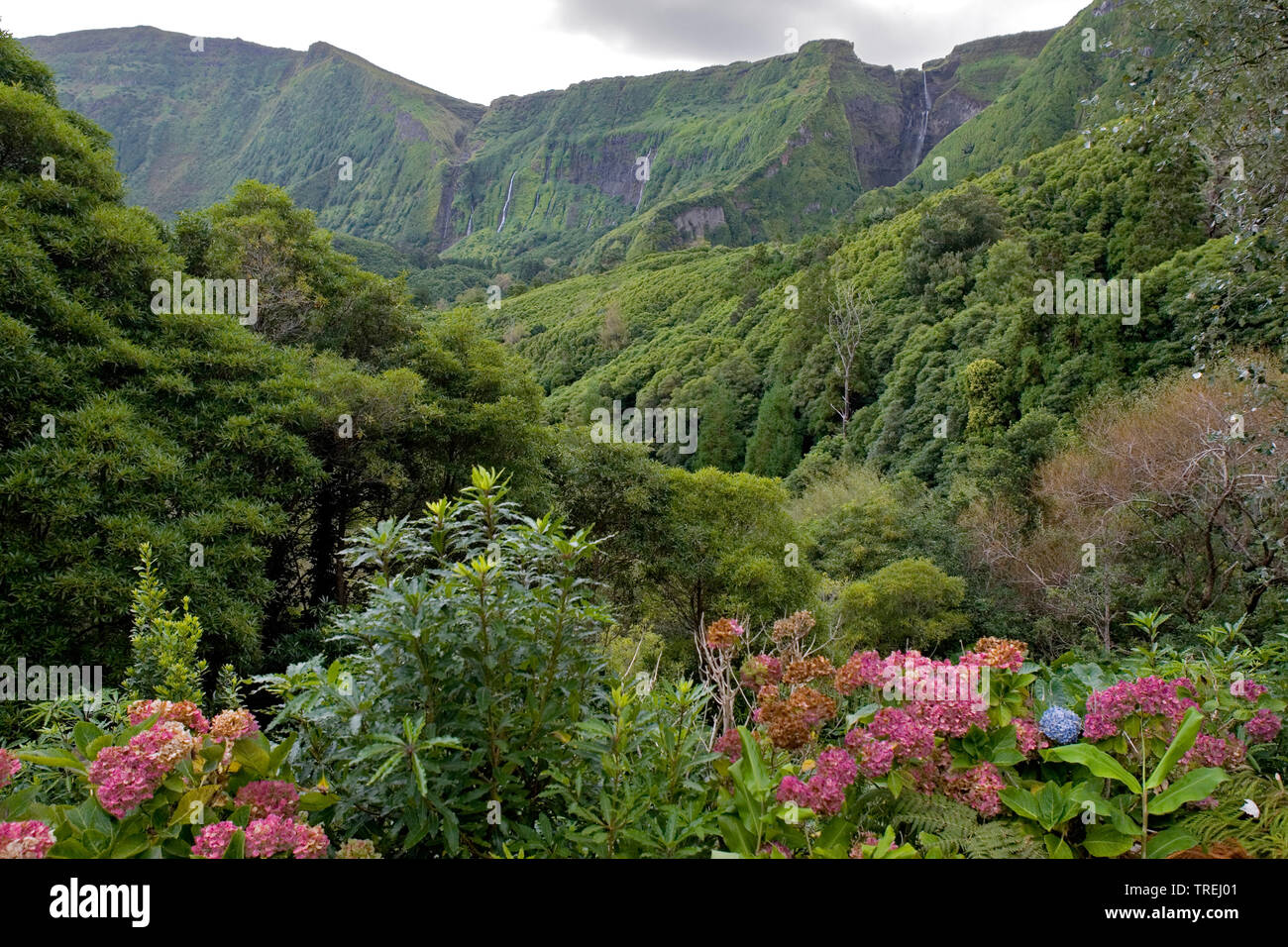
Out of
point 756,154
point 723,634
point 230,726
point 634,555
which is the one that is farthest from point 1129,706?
point 756,154

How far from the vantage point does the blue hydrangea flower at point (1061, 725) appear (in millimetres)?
1801

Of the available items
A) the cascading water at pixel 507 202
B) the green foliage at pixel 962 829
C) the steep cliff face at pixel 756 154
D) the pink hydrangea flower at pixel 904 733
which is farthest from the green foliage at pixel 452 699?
the cascading water at pixel 507 202

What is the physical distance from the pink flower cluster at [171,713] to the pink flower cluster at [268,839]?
457 millimetres

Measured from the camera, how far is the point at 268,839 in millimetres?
1336

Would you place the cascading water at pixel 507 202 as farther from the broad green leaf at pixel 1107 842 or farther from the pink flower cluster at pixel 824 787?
the broad green leaf at pixel 1107 842

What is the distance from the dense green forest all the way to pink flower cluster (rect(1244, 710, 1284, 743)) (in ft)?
0.04

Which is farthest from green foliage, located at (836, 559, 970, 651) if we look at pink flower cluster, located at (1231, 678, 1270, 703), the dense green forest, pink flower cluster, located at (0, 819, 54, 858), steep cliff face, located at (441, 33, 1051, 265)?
steep cliff face, located at (441, 33, 1051, 265)

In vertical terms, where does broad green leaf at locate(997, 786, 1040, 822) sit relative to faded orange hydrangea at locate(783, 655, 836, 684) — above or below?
below

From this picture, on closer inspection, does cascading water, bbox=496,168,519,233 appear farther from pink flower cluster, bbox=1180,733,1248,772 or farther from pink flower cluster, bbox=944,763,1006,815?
pink flower cluster, bbox=1180,733,1248,772

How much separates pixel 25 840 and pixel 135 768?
221mm

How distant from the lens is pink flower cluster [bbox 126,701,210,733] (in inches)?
66.9

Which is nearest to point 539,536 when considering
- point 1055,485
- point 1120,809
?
point 1120,809
